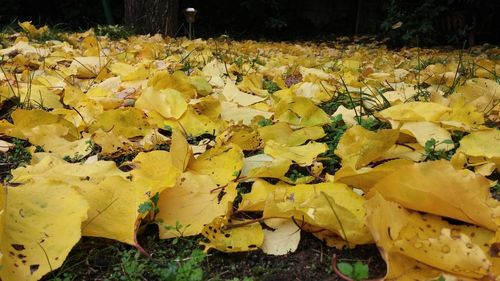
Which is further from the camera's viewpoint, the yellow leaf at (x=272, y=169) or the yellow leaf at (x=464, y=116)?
the yellow leaf at (x=464, y=116)

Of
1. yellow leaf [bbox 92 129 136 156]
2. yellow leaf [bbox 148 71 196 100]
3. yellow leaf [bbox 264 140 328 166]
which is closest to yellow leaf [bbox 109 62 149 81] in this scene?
yellow leaf [bbox 148 71 196 100]

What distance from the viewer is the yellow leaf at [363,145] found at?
1.03m

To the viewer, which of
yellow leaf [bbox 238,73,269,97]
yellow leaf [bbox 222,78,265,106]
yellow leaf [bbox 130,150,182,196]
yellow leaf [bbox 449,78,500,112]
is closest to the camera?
yellow leaf [bbox 130,150,182,196]

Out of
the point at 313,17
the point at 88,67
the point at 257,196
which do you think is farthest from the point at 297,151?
the point at 313,17

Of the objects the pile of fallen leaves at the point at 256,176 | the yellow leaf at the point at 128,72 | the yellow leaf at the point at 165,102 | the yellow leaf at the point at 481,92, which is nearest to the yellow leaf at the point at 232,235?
the pile of fallen leaves at the point at 256,176

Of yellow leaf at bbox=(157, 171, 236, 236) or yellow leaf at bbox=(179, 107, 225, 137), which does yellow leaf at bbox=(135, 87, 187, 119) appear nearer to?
yellow leaf at bbox=(179, 107, 225, 137)

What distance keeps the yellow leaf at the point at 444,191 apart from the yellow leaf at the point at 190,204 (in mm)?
294

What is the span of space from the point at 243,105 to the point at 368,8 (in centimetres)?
1040

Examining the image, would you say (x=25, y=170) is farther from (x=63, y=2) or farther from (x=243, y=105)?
(x=63, y=2)

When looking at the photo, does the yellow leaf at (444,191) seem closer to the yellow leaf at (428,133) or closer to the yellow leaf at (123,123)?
the yellow leaf at (428,133)

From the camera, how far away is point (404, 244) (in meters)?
0.69

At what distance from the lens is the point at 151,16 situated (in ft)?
19.5

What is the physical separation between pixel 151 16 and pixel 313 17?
244 inches

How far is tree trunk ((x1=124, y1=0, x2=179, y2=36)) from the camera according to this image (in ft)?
19.4
